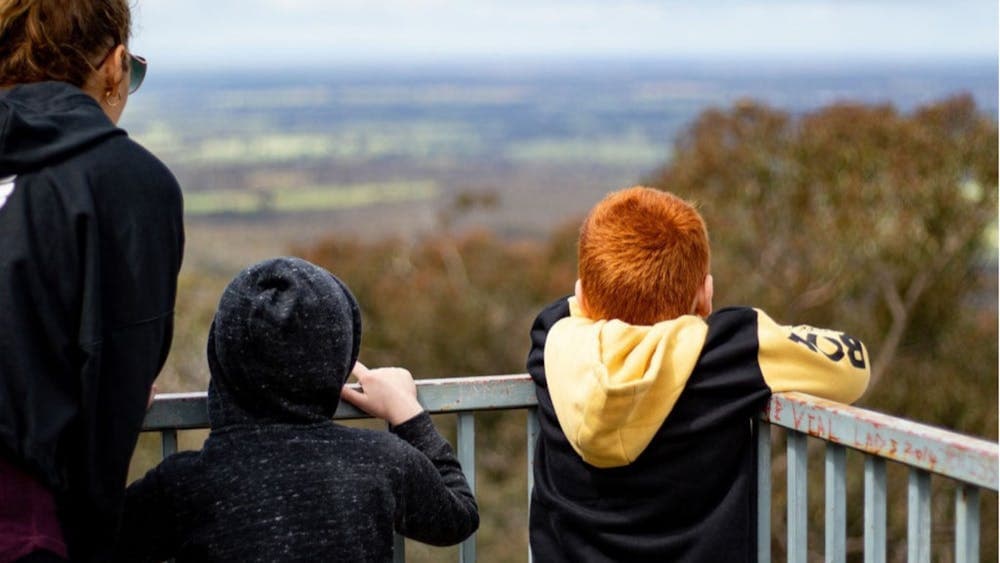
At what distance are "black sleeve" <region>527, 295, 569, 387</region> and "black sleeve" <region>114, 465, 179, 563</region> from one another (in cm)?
76

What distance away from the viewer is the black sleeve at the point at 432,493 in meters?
2.24

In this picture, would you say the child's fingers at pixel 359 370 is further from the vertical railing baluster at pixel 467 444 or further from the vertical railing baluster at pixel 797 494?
the vertical railing baluster at pixel 797 494

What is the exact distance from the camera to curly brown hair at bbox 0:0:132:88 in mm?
1928

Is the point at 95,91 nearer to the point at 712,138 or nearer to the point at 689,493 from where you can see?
the point at 689,493

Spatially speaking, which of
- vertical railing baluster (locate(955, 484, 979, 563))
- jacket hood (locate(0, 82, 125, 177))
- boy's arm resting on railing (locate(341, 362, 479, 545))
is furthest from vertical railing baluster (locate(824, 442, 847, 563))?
jacket hood (locate(0, 82, 125, 177))

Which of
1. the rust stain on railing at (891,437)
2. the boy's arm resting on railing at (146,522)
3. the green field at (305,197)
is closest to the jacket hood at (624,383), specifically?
the rust stain on railing at (891,437)

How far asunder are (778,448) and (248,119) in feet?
150

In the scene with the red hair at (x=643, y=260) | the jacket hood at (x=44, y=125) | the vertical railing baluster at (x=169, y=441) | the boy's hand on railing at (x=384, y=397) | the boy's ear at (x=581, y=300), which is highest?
the jacket hood at (x=44, y=125)

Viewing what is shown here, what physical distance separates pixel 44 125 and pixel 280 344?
19.8 inches

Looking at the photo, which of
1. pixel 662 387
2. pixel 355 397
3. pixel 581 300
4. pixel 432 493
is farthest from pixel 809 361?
pixel 355 397

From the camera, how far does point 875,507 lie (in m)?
2.21

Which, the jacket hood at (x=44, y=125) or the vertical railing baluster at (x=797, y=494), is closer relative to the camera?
the jacket hood at (x=44, y=125)

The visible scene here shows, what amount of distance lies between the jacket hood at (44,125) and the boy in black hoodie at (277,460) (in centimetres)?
38

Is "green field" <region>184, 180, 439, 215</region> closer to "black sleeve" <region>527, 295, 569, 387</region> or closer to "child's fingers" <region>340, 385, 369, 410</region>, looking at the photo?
"black sleeve" <region>527, 295, 569, 387</region>
